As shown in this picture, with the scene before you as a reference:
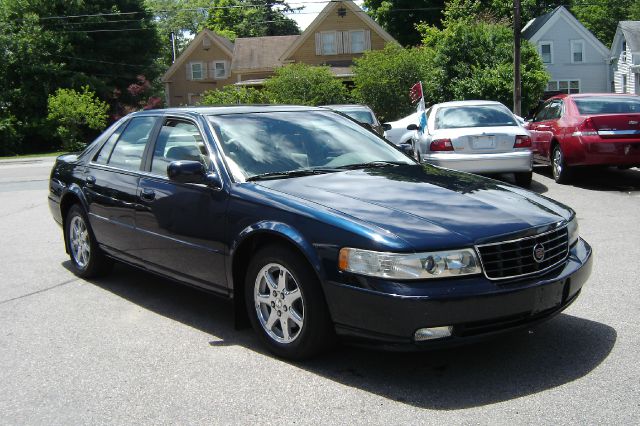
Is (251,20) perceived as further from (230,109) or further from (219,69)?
(230,109)

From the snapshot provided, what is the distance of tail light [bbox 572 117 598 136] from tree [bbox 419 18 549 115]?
704 inches

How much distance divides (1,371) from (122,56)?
163ft

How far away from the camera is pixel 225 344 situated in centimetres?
479

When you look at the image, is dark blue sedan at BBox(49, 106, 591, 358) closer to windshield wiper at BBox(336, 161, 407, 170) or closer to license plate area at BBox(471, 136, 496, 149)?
windshield wiper at BBox(336, 161, 407, 170)

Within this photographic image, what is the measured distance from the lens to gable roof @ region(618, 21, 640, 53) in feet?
158

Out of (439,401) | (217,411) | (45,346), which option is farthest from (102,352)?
(439,401)

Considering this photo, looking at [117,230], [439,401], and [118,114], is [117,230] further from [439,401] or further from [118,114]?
[118,114]

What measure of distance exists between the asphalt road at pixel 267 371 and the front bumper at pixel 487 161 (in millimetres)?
5440

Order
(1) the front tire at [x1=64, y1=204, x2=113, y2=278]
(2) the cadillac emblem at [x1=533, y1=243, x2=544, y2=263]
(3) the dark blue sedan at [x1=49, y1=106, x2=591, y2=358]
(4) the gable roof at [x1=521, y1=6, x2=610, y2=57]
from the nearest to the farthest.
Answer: (3) the dark blue sedan at [x1=49, y1=106, x2=591, y2=358], (2) the cadillac emblem at [x1=533, y1=243, x2=544, y2=263], (1) the front tire at [x1=64, y1=204, x2=113, y2=278], (4) the gable roof at [x1=521, y1=6, x2=610, y2=57]

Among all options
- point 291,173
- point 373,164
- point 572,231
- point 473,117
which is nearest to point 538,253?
point 572,231

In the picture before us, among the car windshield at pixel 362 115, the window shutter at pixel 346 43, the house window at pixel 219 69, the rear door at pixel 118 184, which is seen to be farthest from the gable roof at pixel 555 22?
the rear door at pixel 118 184

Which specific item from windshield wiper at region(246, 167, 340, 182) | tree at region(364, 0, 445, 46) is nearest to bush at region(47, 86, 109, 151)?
tree at region(364, 0, 445, 46)

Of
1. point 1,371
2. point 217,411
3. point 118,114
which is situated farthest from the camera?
point 118,114

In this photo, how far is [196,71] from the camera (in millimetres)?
57469
